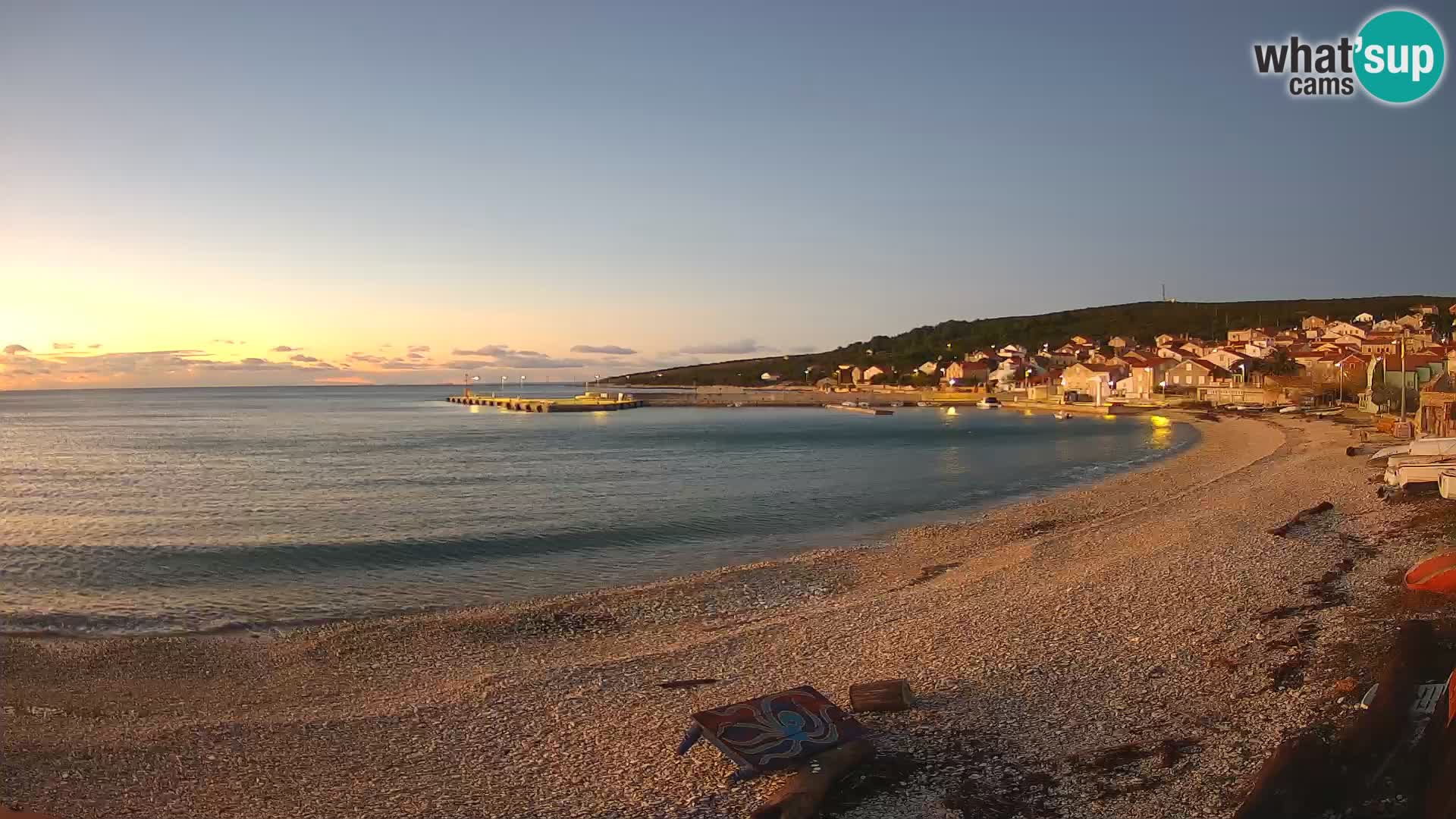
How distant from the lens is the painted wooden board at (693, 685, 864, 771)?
733 cm

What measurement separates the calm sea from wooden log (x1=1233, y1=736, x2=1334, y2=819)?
11937 mm

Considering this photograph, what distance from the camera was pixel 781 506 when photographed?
27.0m

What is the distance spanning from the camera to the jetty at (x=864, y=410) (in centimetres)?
9438

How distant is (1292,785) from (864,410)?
93910mm

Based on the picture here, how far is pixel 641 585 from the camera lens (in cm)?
1650

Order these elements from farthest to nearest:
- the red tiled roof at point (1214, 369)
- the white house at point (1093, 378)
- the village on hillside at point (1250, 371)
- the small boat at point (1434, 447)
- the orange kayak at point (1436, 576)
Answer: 1. the white house at point (1093, 378)
2. the red tiled roof at point (1214, 369)
3. the village on hillside at point (1250, 371)
4. the small boat at point (1434, 447)
5. the orange kayak at point (1436, 576)

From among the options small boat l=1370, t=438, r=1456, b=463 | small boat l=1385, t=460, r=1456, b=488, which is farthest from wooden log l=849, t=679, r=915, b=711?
small boat l=1370, t=438, r=1456, b=463

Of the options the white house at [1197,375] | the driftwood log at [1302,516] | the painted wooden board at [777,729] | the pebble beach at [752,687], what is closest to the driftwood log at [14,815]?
the pebble beach at [752,687]

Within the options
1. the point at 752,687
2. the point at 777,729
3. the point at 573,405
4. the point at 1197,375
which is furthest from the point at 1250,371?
the point at 777,729

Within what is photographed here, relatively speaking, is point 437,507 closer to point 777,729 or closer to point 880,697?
point 880,697

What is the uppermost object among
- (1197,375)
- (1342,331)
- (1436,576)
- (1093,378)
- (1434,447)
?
(1342,331)

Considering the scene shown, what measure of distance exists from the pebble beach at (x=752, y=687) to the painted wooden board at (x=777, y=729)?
25 centimetres

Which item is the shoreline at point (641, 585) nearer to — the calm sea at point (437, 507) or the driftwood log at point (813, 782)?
the calm sea at point (437, 507)

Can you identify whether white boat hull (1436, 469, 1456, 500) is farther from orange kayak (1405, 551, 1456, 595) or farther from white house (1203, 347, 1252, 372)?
white house (1203, 347, 1252, 372)
